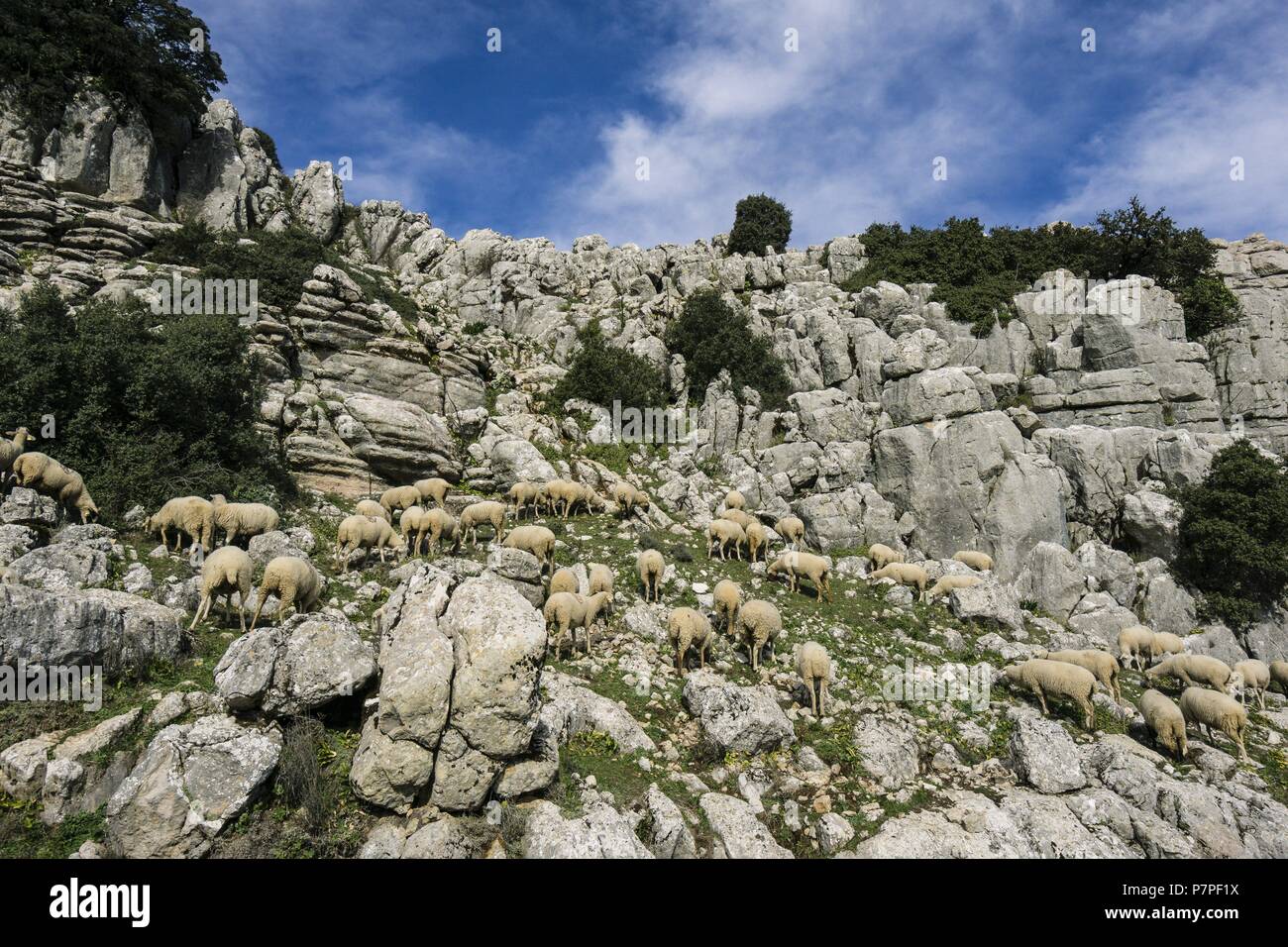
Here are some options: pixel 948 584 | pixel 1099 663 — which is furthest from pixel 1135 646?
pixel 948 584

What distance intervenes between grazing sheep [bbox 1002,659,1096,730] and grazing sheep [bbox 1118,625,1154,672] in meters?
7.95

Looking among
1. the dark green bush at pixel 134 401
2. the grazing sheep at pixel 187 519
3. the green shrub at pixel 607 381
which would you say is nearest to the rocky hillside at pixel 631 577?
the grazing sheep at pixel 187 519

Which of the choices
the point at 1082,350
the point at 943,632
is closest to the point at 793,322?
the point at 1082,350

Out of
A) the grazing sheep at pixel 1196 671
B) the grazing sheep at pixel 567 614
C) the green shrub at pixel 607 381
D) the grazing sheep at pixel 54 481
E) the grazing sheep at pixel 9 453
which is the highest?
the green shrub at pixel 607 381

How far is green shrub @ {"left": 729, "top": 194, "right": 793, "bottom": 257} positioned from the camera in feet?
184

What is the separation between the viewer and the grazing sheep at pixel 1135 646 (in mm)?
20969

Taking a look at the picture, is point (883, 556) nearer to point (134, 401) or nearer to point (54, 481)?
point (54, 481)

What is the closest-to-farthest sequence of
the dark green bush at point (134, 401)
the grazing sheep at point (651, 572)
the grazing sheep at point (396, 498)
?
1. the dark green bush at point (134, 401)
2. the grazing sheep at point (651, 572)
3. the grazing sheep at point (396, 498)

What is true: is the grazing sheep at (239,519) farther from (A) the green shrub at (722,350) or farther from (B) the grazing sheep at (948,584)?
(A) the green shrub at (722,350)

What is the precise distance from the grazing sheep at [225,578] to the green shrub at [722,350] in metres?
30.8

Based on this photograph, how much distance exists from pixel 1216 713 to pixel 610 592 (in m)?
16.6

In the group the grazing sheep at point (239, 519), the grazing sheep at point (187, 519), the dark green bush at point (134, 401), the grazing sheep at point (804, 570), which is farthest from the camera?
the grazing sheep at point (804, 570)

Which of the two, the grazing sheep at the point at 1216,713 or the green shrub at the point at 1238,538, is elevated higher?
the green shrub at the point at 1238,538
